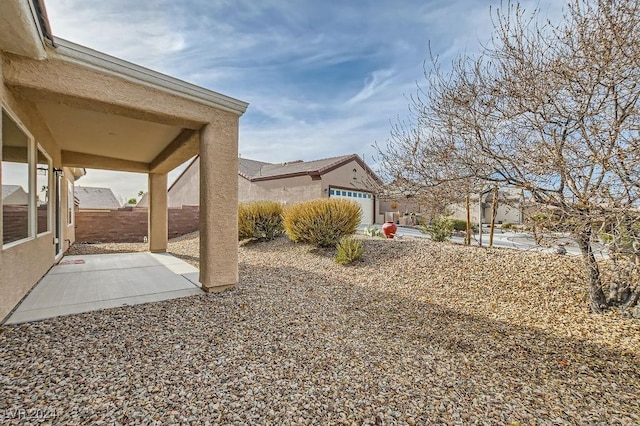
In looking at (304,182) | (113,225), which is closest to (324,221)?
(304,182)

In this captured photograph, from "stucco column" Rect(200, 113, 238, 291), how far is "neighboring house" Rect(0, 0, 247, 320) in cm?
2

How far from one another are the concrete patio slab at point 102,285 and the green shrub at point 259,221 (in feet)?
9.64

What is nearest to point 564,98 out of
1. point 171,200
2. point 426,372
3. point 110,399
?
point 426,372

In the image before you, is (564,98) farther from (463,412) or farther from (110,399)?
A: (110,399)

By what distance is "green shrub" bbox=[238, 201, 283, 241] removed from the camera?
1065 cm

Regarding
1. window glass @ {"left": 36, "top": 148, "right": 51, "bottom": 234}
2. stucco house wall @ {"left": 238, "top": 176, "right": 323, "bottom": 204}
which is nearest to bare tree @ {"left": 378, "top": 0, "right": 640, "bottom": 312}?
window glass @ {"left": 36, "top": 148, "right": 51, "bottom": 234}

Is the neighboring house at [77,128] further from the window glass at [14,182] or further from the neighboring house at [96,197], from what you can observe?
the neighboring house at [96,197]

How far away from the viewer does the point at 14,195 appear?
4.21 meters

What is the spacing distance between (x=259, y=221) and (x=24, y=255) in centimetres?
662

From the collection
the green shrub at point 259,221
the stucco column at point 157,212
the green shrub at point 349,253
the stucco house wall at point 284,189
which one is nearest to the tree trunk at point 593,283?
the green shrub at point 349,253

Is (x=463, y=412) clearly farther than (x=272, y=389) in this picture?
No

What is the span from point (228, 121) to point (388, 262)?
5042 millimetres

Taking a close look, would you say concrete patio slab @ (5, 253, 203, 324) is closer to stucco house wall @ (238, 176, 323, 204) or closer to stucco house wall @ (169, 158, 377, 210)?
stucco house wall @ (169, 158, 377, 210)

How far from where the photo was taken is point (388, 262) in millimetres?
7445
